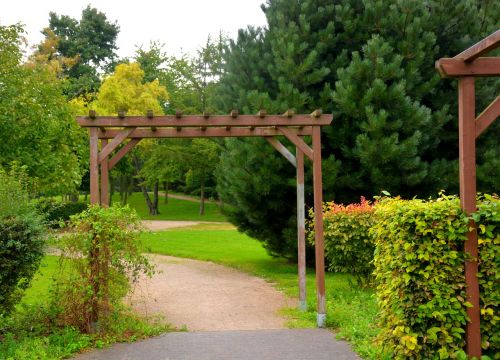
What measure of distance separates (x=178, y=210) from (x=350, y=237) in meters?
35.5

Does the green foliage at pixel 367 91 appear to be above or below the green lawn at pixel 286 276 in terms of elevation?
above

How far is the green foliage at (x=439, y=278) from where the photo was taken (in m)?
5.41

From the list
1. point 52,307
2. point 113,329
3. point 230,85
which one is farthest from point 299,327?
point 230,85

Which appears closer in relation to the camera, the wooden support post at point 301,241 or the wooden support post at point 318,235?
the wooden support post at point 318,235

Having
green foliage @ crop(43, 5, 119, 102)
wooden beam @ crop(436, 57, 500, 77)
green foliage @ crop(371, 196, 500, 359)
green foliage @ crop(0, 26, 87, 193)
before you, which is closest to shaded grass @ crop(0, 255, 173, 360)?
green foliage @ crop(371, 196, 500, 359)

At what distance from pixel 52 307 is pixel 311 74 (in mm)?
8718

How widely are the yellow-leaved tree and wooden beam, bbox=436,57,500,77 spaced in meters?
26.8

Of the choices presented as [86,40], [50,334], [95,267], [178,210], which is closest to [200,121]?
[95,267]

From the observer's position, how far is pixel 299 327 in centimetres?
866

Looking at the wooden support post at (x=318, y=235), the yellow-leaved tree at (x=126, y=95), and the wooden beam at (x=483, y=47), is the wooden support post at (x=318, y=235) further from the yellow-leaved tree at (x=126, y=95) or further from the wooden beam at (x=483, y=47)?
the yellow-leaved tree at (x=126, y=95)

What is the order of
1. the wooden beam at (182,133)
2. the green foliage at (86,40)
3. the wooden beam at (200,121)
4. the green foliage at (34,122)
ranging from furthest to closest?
the green foliage at (86,40), the green foliage at (34,122), the wooden beam at (182,133), the wooden beam at (200,121)

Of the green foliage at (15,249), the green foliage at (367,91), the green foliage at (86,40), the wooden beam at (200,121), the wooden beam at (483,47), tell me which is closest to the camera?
the wooden beam at (483,47)

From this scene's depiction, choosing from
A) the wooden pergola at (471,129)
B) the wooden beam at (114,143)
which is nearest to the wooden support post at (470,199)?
the wooden pergola at (471,129)

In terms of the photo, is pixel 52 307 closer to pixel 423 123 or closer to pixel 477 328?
pixel 477 328
